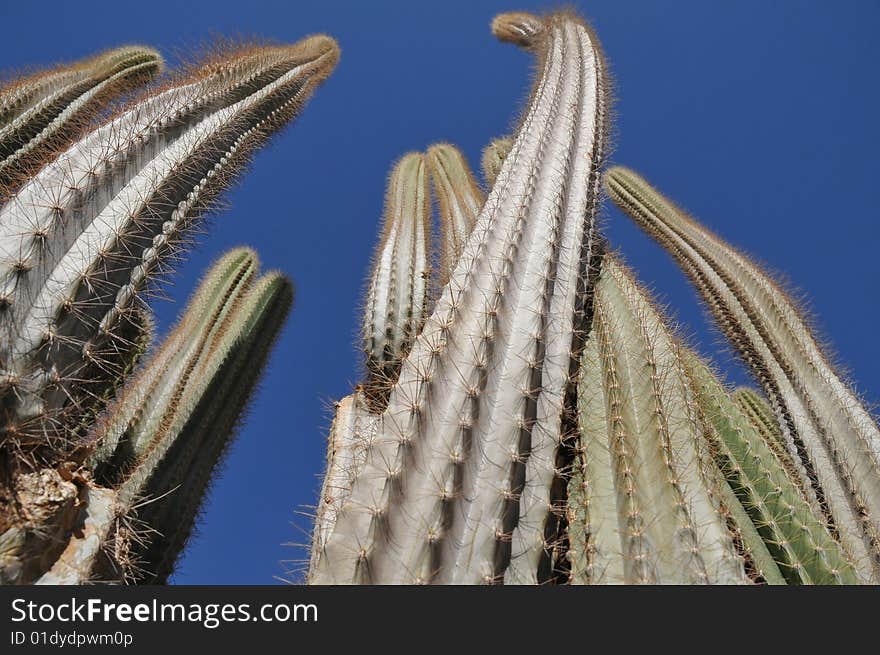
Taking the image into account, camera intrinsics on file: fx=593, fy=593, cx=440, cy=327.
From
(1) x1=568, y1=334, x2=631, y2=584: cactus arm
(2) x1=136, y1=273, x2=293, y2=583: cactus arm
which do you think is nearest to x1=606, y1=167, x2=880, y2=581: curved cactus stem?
(1) x1=568, y1=334, x2=631, y2=584: cactus arm

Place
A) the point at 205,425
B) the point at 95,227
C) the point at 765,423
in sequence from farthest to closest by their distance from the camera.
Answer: the point at 765,423 → the point at 205,425 → the point at 95,227

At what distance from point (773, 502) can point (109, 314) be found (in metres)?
3.04

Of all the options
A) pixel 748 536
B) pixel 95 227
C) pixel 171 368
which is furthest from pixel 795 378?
pixel 171 368

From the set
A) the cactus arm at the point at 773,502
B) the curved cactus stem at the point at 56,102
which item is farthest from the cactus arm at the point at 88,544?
the cactus arm at the point at 773,502

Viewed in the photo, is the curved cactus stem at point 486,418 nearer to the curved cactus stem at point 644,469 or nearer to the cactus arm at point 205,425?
the curved cactus stem at point 644,469

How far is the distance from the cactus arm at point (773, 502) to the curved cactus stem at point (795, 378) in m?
0.23

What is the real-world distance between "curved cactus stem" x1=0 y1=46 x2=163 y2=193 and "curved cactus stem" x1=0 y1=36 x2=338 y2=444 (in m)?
1.04

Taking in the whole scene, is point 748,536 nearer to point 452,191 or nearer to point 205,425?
point 205,425

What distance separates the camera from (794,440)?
4.01 meters

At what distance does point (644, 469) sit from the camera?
2.47m

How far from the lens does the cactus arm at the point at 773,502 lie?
8.31ft

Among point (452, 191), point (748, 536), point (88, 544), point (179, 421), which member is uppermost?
point (452, 191)

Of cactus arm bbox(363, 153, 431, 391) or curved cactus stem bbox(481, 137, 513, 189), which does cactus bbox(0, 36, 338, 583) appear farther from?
curved cactus stem bbox(481, 137, 513, 189)

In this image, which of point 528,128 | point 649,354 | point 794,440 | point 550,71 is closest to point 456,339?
point 649,354
